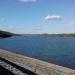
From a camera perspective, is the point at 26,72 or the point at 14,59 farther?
the point at 14,59

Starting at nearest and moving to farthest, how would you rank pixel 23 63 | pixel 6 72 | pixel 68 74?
1. pixel 68 74
2. pixel 6 72
3. pixel 23 63

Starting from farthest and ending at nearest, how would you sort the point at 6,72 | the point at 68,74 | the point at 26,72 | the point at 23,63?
the point at 23,63
the point at 6,72
the point at 26,72
the point at 68,74

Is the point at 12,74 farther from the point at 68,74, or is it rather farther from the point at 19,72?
the point at 68,74

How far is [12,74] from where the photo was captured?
15414mm

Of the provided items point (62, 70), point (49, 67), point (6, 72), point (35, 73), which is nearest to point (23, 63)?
point (6, 72)

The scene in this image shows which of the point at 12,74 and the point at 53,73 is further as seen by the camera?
the point at 12,74

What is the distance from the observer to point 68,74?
11.3 m

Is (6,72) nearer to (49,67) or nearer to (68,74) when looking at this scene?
(49,67)

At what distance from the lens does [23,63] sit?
57.5 feet

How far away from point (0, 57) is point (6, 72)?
8.11m

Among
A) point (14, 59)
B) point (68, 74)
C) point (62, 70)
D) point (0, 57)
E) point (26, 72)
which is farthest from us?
point (0, 57)

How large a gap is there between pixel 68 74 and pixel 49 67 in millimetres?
2013

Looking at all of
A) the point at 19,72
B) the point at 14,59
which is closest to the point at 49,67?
the point at 19,72

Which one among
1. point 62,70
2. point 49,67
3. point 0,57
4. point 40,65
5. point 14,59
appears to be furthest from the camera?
point 0,57
